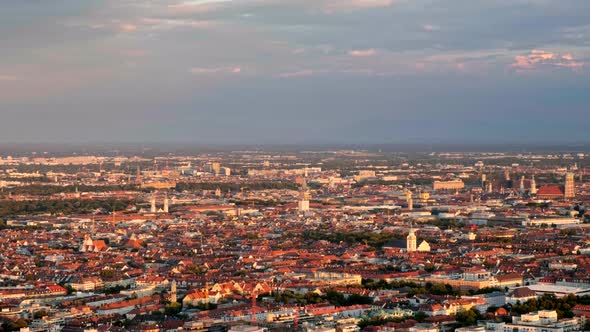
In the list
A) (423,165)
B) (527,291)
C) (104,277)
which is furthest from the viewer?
(423,165)

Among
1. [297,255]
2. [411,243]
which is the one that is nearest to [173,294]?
[297,255]

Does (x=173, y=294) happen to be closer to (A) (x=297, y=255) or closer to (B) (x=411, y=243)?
(A) (x=297, y=255)

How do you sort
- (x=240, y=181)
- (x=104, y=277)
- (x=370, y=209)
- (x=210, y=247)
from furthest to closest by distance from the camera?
1. (x=240, y=181)
2. (x=370, y=209)
3. (x=210, y=247)
4. (x=104, y=277)

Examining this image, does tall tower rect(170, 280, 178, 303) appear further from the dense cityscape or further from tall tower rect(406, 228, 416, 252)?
tall tower rect(406, 228, 416, 252)

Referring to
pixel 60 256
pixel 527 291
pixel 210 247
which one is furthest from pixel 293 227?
pixel 527 291

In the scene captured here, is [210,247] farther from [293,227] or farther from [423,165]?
[423,165]

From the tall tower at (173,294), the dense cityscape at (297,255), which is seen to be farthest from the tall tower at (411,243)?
the tall tower at (173,294)

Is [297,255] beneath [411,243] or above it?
beneath

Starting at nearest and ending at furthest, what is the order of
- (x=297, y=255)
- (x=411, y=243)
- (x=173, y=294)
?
1. (x=173, y=294)
2. (x=297, y=255)
3. (x=411, y=243)

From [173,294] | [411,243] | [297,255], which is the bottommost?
[297,255]

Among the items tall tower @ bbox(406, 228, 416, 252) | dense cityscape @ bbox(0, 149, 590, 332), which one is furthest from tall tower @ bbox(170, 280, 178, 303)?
tall tower @ bbox(406, 228, 416, 252)
